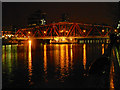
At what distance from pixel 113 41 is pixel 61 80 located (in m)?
3.19

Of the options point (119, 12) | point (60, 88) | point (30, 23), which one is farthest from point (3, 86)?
point (30, 23)

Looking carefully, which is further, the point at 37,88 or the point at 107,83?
the point at 107,83

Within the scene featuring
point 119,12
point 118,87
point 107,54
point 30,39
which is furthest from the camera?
point 30,39

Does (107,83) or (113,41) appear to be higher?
(113,41)

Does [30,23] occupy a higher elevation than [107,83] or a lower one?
higher

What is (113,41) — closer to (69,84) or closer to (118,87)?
(118,87)

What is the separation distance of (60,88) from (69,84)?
0.90 m

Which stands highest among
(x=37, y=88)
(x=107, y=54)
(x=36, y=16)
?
(x=36, y=16)

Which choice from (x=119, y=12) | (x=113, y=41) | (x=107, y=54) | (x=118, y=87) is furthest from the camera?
(x=119, y=12)

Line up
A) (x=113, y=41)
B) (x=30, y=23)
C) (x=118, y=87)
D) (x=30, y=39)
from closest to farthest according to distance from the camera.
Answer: (x=118, y=87) < (x=113, y=41) < (x=30, y=39) < (x=30, y=23)

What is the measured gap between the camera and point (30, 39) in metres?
123

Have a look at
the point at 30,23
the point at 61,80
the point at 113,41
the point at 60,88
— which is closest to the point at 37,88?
the point at 60,88

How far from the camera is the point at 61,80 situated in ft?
37.3

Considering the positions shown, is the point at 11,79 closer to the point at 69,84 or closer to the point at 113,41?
the point at 69,84
